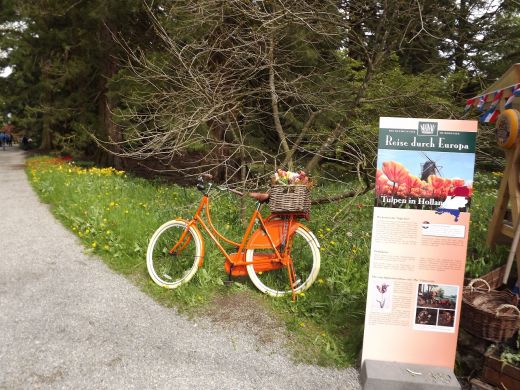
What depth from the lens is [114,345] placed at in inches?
133

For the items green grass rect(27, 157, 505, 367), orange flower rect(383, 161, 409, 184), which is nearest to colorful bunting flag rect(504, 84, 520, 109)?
orange flower rect(383, 161, 409, 184)

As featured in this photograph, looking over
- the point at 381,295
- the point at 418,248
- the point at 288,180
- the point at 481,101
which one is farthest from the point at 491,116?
the point at 381,295

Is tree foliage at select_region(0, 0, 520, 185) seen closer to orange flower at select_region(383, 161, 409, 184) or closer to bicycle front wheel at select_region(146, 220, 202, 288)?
bicycle front wheel at select_region(146, 220, 202, 288)

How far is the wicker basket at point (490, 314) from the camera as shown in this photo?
283cm

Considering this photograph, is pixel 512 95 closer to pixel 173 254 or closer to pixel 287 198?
pixel 287 198

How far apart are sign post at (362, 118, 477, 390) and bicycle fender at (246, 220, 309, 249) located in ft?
3.81

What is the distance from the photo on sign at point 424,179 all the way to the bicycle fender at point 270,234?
1249 millimetres

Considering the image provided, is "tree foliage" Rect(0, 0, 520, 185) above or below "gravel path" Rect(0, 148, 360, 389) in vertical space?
above

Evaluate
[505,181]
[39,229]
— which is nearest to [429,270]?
[505,181]

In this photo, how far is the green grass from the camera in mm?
3664

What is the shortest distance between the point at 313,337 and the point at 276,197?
1.24 metres

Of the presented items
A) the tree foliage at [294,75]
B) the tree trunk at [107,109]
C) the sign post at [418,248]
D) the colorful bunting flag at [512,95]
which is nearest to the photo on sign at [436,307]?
the sign post at [418,248]

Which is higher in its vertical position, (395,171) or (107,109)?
(107,109)

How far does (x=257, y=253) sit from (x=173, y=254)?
951 millimetres
